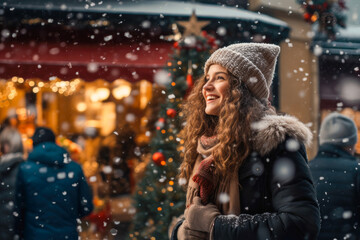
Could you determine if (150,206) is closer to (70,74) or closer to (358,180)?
(358,180)

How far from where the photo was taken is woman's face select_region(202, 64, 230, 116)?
2020mm

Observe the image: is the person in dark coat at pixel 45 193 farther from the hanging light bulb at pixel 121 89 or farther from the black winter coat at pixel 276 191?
the hanging light bulb at pixel 121 89

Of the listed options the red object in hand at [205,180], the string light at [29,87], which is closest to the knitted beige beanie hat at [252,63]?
the red object in hand at [205,180]

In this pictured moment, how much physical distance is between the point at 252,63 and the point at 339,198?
2.04m

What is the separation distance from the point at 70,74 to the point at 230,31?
3.29m

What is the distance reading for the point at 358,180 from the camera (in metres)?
3.44

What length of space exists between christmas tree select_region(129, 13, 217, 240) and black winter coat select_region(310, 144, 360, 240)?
5.96ft

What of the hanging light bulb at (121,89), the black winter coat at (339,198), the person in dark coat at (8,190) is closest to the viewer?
the black winter coat at (339,198)

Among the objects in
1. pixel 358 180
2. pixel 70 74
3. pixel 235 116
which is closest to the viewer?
pixel 235 116

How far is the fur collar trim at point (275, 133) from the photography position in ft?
5.84

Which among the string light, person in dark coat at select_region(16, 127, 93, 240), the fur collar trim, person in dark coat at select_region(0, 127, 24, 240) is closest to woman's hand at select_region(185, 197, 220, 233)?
the fur collar trim

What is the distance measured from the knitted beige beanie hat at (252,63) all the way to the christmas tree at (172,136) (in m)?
2.71

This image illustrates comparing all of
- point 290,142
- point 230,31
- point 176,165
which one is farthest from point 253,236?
point 230,31

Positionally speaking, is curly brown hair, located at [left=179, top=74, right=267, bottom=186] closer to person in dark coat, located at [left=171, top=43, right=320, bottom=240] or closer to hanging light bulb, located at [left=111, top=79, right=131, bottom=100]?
person in dark coat, located at [left=171, top=43, right=320, bottom=240]
